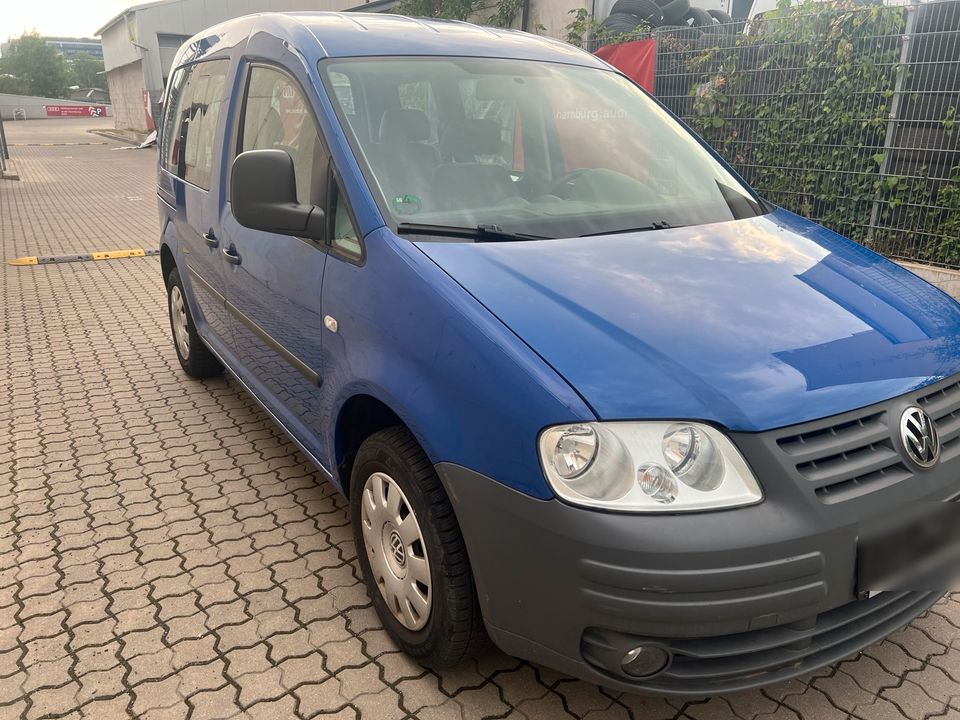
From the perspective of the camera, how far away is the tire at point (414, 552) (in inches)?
83.3

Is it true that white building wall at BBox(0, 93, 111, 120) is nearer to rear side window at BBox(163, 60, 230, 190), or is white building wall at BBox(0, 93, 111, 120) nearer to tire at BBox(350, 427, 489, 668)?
rear side window at BBox(163, 60, 230, 190)

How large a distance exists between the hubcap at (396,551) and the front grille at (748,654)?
24.2 inches

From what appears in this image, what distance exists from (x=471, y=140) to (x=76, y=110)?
7239 cm

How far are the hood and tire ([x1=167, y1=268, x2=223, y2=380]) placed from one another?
9.90 feet

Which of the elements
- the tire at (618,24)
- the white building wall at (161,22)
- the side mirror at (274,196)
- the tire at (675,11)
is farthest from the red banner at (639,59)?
the white building wall at (161,22)

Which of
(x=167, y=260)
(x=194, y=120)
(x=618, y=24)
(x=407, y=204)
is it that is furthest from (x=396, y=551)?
(x=618, y=24)

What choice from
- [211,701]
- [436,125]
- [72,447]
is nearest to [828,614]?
[211,701]

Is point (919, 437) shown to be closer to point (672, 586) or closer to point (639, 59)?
point (672, 586)

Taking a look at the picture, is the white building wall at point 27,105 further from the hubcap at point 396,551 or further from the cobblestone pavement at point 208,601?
the hubcap at point 396,551

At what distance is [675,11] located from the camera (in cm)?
1105

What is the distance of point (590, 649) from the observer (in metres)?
1.84

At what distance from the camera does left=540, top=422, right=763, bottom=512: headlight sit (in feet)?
5.81

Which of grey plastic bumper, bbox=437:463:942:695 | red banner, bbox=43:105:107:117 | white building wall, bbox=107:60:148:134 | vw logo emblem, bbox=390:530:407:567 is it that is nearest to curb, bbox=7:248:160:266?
vw logo emblem, bbox=390:530:407:567

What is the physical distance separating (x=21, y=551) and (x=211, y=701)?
136cm
